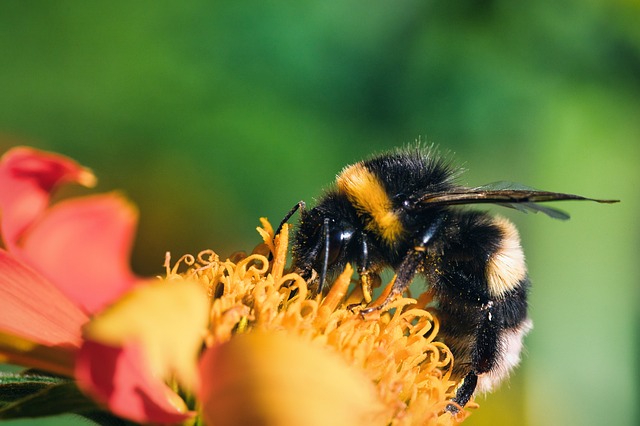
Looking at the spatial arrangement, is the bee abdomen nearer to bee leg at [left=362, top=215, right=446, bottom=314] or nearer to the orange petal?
bee leg at [left=362, top=215, right=446, bottom=314]

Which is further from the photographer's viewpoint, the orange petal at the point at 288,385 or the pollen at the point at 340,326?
the pollen at the point at 340,326

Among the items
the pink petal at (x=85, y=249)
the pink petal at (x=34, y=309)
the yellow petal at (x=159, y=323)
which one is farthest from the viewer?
the pink petal at (x=34, y=309)

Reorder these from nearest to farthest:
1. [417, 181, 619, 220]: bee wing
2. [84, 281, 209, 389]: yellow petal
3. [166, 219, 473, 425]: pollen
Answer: [84, 281, 209, 389]: yellow petal, [166, 219, 473, 425]: pollen, [417, 181, 619, 220]: bee wing

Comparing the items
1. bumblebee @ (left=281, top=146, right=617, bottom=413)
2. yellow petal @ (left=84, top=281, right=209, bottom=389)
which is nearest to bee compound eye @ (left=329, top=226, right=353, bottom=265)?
bumblebee @ (left=281, top=146, right=617, bottom=413)

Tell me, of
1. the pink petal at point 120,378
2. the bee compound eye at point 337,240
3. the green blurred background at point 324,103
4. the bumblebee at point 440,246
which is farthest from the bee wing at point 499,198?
the green blurred background at point 324,103

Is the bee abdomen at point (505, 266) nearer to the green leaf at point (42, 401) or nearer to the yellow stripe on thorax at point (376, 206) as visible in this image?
the yellow stripe on thorax at point (376, 206)

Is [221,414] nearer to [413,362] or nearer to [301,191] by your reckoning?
[413,362]

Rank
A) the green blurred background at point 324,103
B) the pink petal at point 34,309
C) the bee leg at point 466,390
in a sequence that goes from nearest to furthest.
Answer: the pink petal at point 34,309
the bee leg at point 466,390
the green blurred background at point 324,103

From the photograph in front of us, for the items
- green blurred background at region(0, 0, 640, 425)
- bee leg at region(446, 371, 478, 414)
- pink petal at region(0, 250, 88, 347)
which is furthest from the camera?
green blurred background at region(0, 0, 640, 425)
